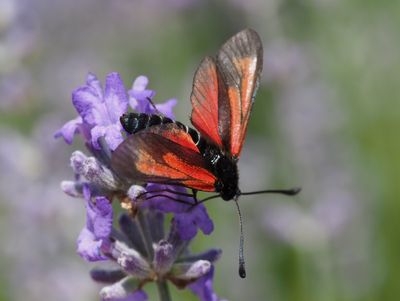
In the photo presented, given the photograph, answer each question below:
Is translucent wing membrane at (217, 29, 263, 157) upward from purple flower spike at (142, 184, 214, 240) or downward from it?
upward

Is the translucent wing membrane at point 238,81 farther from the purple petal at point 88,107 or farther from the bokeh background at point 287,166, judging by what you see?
the bokeh background at point 287,166

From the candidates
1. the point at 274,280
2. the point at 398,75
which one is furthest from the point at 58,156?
the point at 398,75

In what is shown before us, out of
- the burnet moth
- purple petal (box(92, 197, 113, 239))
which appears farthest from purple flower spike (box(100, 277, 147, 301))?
the burnet moth

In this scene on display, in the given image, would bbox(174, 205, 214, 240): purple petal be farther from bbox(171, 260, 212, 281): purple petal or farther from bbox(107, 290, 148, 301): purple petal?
bbox(107, 290, 148, 301): purple petal

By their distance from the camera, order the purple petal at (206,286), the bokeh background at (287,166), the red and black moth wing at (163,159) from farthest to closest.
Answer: the bokeh background at (287,166) → the purple petal at (206,286) → the red and black moth wing at (163,159)

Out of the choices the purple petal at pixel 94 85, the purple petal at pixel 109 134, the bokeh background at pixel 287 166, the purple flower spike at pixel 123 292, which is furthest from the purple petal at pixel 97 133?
the bokeh background at pixel 287 166

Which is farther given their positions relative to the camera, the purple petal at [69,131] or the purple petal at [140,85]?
the purple petal at [140,85]
